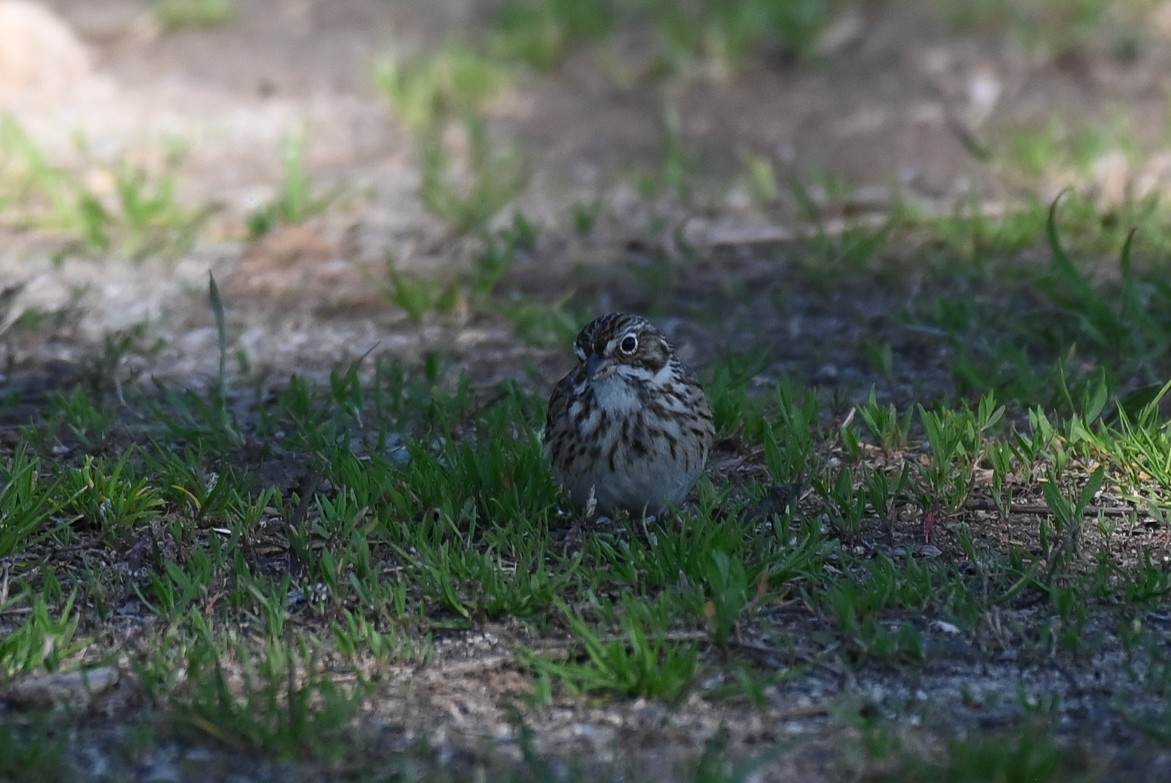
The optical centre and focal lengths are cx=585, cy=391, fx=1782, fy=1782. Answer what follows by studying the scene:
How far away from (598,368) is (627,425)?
0.21 meters

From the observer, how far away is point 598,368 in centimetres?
538

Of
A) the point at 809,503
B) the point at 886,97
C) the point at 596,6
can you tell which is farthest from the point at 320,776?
the point at 596,6

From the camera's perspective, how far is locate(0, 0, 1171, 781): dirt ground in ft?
14.1

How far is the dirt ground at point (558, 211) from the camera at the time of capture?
4.30m

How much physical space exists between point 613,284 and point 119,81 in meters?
4.23

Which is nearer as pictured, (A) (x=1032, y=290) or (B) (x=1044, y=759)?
(B) (x=1044, y=759)

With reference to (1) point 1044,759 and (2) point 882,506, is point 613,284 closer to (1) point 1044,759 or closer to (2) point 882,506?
(2) point 882,506

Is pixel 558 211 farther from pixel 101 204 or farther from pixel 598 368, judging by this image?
pixel 598 368

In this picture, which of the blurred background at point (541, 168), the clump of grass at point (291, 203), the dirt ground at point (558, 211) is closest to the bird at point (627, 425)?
the dirt ground at point (558, 211)

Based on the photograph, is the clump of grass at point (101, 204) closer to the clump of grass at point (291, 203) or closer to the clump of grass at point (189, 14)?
the clump of grass at point (291, 203)

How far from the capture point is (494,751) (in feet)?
13.3

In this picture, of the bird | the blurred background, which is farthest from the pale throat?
the blurred background

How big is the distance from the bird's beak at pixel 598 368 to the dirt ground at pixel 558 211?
101cm

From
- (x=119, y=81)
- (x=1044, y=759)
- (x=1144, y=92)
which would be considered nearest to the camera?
(x=1044, y=759)
